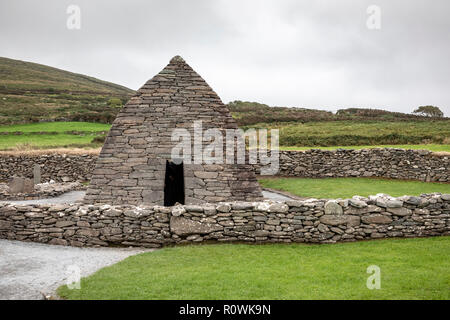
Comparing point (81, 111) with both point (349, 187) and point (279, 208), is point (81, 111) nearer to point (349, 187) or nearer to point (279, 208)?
point (349, 187)

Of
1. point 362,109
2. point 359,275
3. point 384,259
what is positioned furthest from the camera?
point 362,109

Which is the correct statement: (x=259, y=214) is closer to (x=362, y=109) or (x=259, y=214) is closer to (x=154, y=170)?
(x=154, y=170)

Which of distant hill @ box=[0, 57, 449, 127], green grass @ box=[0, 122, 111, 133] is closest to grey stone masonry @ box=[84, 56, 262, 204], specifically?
green grass @ box=[0, 122, 111, 133]

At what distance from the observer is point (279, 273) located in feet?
21.8

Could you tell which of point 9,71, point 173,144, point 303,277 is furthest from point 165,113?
point 9,71

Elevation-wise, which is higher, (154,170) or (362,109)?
(362,109)

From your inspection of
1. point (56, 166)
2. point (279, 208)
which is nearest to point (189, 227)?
point (279, 208)

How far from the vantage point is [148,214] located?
905cm

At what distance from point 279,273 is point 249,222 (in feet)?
7.93

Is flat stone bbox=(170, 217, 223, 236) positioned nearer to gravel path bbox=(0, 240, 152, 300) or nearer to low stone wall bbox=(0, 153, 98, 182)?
gravel path bbox=(0, 240, 152, 300)

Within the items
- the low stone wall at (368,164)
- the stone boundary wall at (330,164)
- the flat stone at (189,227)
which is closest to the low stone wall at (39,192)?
the stone boundary wall at (330,164)

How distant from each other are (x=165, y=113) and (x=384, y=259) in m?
8.30

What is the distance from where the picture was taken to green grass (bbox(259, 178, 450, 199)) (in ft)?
54.6
